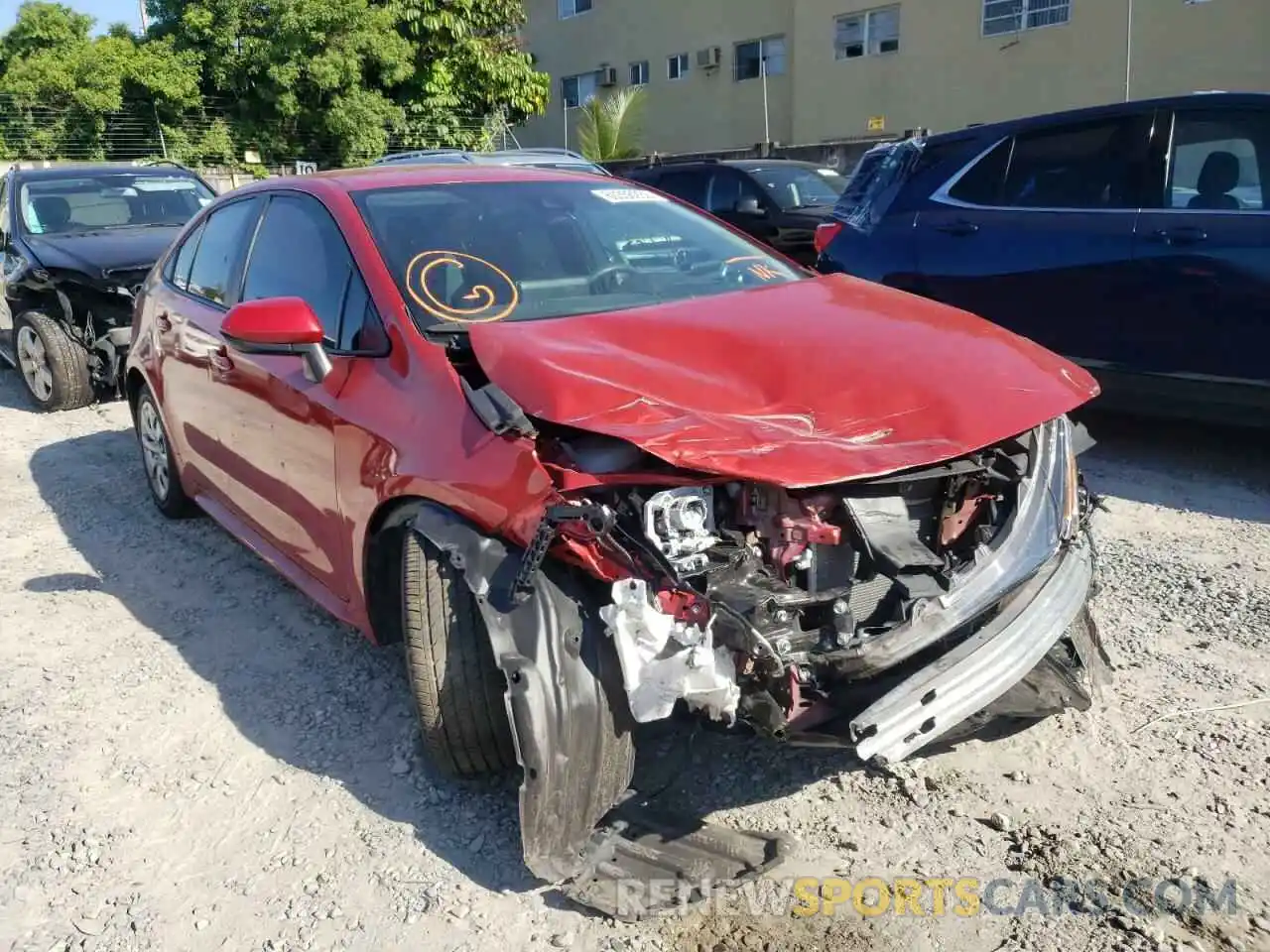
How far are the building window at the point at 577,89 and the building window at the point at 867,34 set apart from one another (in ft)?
26.8

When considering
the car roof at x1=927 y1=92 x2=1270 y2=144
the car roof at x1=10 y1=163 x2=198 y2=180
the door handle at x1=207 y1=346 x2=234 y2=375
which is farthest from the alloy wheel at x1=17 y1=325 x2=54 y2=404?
the car roof at x1=927 y1=92 x2=1270 y2=144

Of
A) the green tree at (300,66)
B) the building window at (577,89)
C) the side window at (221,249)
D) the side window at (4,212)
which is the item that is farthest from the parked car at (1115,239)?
the building window at (577,89)

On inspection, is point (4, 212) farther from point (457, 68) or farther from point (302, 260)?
point (457, 68)

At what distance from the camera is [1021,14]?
56.4 feet

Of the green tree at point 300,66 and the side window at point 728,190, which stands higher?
the green tree at point 300,66

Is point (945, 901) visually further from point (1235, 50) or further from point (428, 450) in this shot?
point (1235, 50)

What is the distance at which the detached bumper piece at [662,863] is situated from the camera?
253 cm

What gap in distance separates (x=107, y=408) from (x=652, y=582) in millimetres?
7048

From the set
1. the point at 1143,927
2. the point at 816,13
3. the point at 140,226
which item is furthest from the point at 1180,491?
the point at 816,13

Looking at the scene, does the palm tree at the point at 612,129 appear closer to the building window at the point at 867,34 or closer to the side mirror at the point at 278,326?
the building window at the point at 867,34

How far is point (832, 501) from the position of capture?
102 inches

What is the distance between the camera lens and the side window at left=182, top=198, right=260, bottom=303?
432 centimetres

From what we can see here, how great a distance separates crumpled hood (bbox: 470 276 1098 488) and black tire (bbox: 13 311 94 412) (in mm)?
6000

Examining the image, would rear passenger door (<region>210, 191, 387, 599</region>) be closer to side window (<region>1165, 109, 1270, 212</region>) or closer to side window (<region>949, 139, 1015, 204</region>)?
side window (<region>949, 139, 1015, 204</region>)
